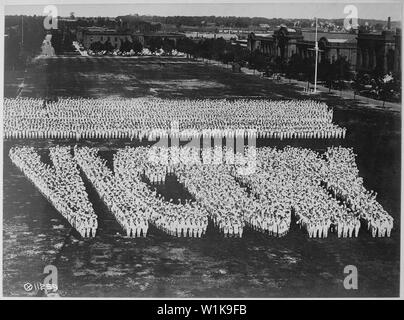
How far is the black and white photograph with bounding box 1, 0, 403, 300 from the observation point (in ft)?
49.0

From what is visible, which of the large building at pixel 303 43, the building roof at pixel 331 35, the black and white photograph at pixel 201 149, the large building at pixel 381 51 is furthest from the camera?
the large building at pixel 303 43

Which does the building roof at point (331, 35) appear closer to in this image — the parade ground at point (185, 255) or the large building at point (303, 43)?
the large building at point (303, 43)

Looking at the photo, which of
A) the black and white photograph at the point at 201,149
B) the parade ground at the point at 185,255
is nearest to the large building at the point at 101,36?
the black and white photograph at the point at 201,149

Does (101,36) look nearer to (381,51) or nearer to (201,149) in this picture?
(201,149)

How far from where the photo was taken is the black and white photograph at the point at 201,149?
14.9 meters

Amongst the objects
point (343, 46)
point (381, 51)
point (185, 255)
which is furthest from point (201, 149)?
point (381, 51)

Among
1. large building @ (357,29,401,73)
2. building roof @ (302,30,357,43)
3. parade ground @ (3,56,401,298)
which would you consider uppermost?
building roof @ (302,30,357,43)

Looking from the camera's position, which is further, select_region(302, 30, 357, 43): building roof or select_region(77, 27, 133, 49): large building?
select_region(77, 27, 133, 49): large building

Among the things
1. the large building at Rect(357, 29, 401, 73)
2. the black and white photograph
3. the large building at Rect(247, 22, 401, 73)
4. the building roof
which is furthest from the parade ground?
the building roof

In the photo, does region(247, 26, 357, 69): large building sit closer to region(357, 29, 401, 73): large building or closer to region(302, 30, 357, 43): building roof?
region(302, 30, 357, 43): building roof

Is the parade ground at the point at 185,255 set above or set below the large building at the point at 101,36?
below

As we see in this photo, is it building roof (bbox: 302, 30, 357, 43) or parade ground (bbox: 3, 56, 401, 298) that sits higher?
building roof (bbox: 302, 30, 357, 43)

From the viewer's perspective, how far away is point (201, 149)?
59.4ft

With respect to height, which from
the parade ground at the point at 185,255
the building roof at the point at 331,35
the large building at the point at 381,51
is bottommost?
the parade ground at the point at 185,255
